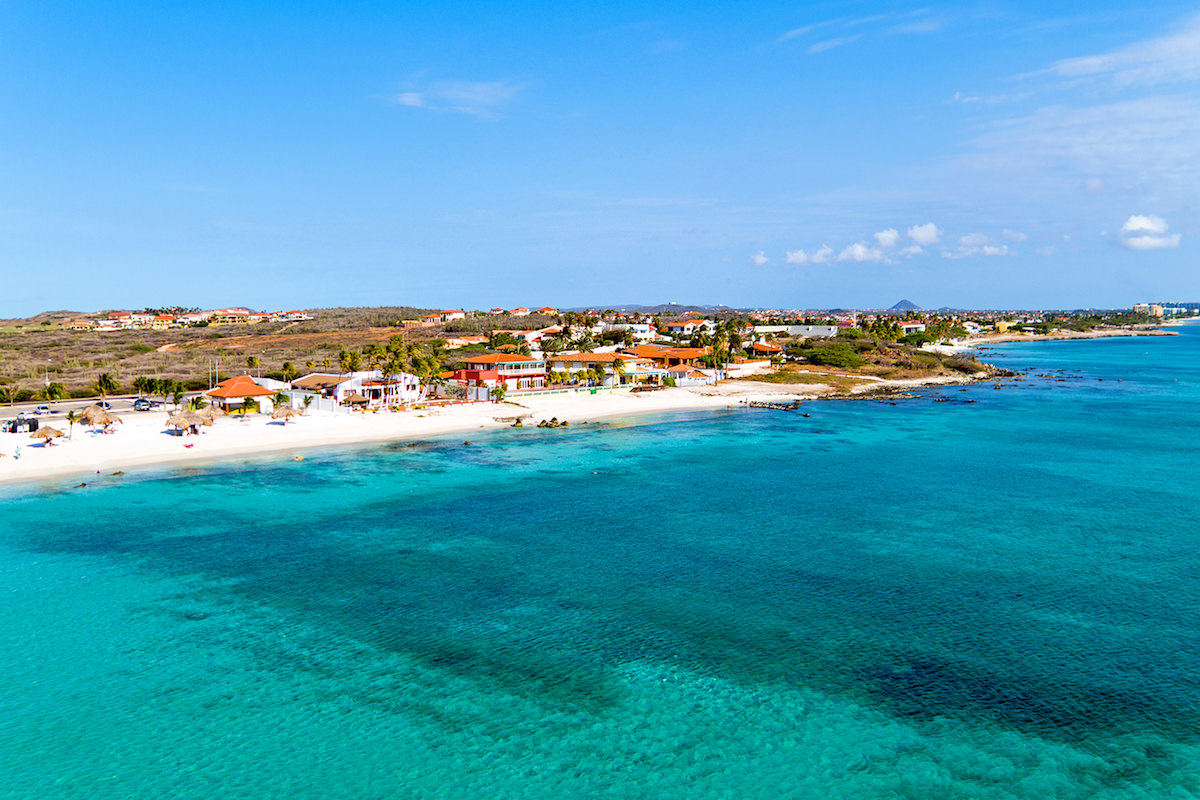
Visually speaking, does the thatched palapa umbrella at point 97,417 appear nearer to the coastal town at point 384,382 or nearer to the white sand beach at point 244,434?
the coastal town at point 384,382

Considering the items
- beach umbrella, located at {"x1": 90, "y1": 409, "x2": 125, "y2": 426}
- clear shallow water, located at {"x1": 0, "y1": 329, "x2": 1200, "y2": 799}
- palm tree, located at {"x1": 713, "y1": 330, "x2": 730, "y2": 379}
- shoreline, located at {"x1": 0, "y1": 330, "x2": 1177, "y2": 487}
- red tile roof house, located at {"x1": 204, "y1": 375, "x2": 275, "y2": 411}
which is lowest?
clear shallow water, located at {"x1": 0, "y1": 329, "x2": 1200, "y2": 799}

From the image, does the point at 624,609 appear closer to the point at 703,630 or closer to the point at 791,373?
the point at 703,630

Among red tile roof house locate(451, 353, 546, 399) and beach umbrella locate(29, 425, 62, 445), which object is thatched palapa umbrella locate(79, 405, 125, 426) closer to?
beach umbrella locate(29, 425, 62, 445)

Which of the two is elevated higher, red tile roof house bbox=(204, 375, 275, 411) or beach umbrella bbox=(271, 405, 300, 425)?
red tile roof house bbox=(204, 375, 275, 411)

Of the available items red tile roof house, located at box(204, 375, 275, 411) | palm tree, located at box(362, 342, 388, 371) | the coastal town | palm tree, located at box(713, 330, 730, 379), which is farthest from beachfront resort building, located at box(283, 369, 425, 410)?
palm tree, located at box(713, 330, 730, 379)

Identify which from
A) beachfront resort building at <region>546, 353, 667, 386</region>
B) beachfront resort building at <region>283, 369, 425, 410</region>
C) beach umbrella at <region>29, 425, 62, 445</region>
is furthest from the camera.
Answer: beachfront resort building at <region>546, 353, 667, 386</region>

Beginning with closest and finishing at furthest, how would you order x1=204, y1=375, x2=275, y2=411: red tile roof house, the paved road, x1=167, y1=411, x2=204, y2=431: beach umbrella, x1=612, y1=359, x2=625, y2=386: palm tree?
1. x1=167, y1=411, x2=204, y2=431: beach umbrella
2. the paved road
3. x1=204, y1=375, x2=275, y2=411: red tile roof house
4. x1=612, y1=359, x2=625, y2=386: palm tree

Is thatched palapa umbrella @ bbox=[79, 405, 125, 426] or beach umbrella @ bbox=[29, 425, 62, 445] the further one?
thatched palapa umbrella @ bbox=[79, 405, 125, 426]
